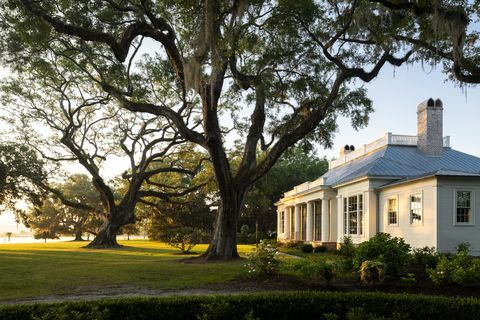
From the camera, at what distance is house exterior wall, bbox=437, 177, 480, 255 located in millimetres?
19719

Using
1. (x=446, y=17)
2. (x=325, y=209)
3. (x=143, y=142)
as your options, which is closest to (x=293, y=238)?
(x=325, y=209)

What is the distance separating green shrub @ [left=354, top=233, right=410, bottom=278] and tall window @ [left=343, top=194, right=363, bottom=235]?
1347 cm

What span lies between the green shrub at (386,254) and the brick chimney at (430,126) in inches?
628

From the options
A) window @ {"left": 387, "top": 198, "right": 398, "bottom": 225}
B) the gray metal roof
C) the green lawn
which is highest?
the gray metal roof

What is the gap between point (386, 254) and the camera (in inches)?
484

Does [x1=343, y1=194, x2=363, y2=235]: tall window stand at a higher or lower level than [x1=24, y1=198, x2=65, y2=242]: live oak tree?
higher

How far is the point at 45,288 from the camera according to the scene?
502 inches

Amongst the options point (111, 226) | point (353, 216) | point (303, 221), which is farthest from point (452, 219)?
point (111, 226)

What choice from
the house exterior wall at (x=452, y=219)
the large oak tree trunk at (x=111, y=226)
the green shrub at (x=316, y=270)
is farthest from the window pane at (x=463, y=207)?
the large oak tree trunk at (x=111, y=226)

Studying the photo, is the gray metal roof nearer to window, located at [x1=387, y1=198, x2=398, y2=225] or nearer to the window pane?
window, located at [x1=387, y1=198, x2=398, y2=225]

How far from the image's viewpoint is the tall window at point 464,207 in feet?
65.5

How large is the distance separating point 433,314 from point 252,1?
32.0 ft

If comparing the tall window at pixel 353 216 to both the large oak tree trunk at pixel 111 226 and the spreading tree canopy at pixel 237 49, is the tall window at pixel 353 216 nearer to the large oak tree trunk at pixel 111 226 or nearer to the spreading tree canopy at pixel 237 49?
the spreading tree canopy at pixel 237 49

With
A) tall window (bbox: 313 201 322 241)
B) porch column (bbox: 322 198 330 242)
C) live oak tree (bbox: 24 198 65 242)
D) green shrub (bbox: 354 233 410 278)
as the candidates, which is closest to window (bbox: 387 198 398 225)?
porch column (bbox: 322 198 330 242)
